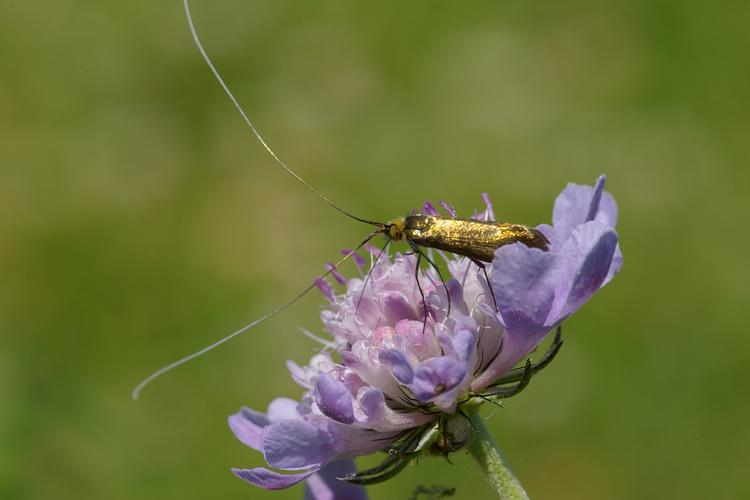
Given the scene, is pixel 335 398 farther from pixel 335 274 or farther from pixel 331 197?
pixel 331 197

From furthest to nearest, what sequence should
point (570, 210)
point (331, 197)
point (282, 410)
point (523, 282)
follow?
point (331, 197), point (282, 410), point (570, 210), point (523, 282)

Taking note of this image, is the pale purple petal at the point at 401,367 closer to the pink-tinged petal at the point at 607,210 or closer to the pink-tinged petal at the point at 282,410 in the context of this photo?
the pink-tinged petal at the point at 282,410

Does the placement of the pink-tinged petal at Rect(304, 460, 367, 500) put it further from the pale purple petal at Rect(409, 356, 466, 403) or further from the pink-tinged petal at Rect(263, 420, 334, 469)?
the pale purple petal at Rect(409, 356, 466, 403)

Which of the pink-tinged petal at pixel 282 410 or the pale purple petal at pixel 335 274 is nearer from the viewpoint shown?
the pale purple petal at pixel 335 274

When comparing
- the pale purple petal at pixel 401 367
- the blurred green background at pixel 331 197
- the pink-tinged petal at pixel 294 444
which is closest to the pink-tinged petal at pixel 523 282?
the pale purple petal at pixel 401 367

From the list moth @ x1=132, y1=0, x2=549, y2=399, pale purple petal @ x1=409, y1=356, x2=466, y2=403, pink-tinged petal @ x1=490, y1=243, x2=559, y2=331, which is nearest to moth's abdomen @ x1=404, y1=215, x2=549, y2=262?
moth @ x1=132, y1=0, x2=549, y2=399

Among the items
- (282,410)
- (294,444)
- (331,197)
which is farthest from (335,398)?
(331,197)

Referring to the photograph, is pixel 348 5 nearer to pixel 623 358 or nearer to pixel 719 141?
pixel 719 141
